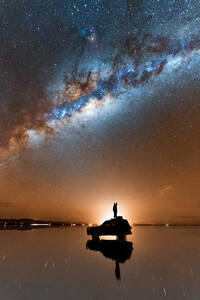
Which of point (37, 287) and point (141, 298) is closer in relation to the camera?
point (141, 298)

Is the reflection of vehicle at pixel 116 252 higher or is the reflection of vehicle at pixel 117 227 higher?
the reflection of vehicle at pixel 117 227

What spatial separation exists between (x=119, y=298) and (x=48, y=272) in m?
8.25

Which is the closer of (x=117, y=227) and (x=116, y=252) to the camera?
(x=116, y=252)

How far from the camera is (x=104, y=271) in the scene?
60.5 feet

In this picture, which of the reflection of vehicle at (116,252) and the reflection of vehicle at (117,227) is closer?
the reflection of vehicle at (116,252)

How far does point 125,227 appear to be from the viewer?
167 feet

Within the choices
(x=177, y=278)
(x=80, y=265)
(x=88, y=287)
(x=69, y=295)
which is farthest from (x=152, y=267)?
(x=69, y=295)

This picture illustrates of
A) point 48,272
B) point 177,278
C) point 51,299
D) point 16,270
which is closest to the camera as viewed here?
point 51,299

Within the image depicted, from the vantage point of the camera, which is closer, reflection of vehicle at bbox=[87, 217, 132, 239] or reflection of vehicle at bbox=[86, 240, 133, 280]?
reflection of vehicle at bbox=[86, 240, 133, 280]

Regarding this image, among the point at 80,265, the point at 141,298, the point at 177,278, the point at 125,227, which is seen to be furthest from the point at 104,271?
the point at 125,227

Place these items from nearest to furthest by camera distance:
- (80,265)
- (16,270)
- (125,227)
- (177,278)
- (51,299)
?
(51,299) → (177,278) → (16,270) → (80,265) → (125,227)

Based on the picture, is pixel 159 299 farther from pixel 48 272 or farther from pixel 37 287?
pixel 48 272

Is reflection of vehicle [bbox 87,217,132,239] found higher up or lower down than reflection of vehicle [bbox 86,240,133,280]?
higher up

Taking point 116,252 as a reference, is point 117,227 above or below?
above
